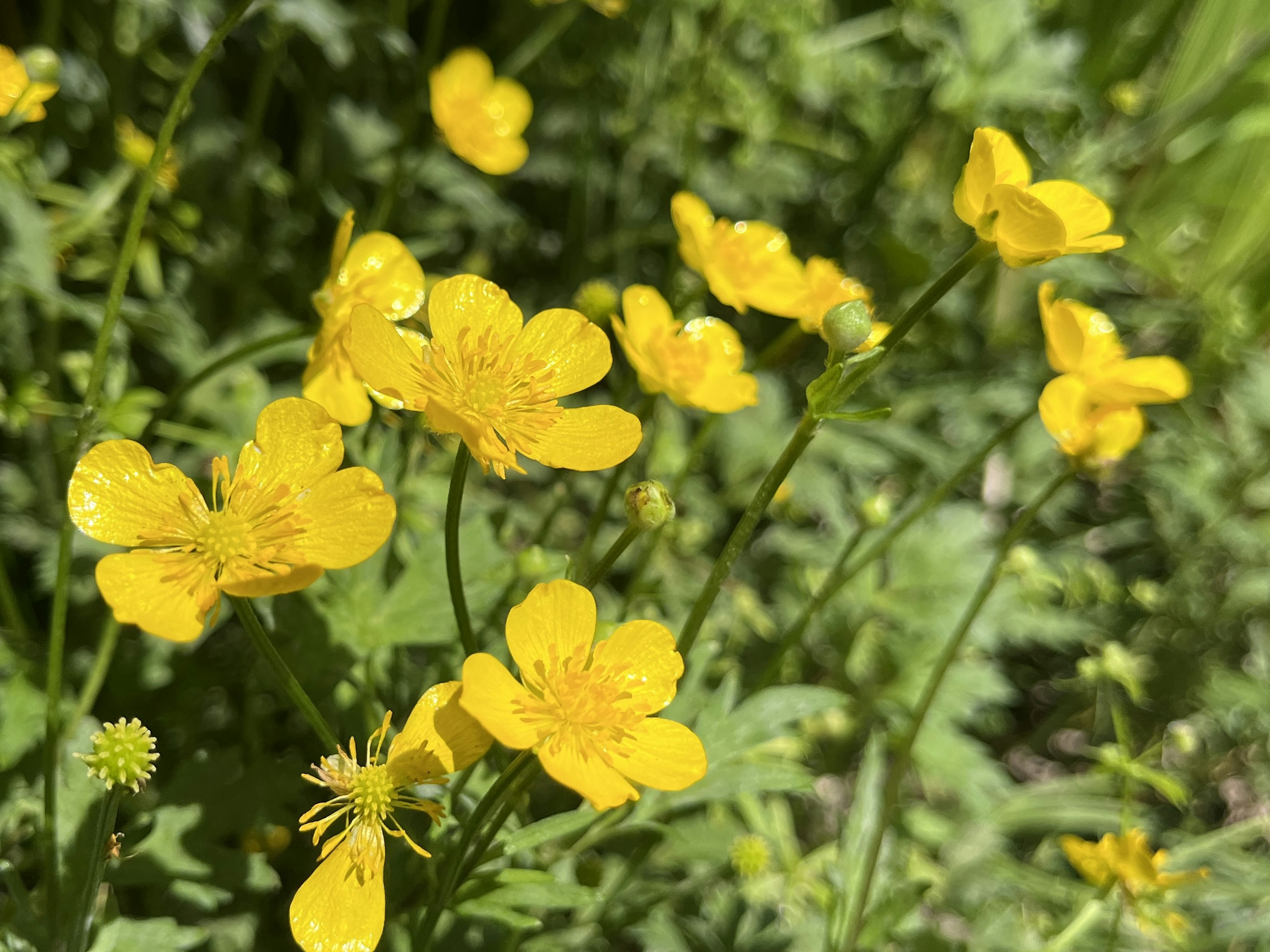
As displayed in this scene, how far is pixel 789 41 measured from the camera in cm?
252

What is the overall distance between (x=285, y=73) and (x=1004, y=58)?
187cm

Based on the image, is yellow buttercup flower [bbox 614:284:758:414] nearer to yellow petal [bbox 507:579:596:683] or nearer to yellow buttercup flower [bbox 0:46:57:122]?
yellow petal [bbox 507:579:596:683]

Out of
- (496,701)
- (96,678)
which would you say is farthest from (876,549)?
(96,678)

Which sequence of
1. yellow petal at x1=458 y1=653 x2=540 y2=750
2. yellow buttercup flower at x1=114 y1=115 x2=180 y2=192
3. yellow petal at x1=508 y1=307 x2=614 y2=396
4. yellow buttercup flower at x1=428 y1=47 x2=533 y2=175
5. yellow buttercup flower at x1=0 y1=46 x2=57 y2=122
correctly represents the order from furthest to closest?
yellow buttercup flower at x1=428 y1=47 x2=533 y2=175, yellow buttercup flower at x1=114 y1=115 x2=180 y2=192, yellow buttercup flower at x1=0 y1=46 x2=57 y2=122, yellow petal at x1=508 y1=307 x2=614 y2=396, yellow petal at x1=458 y1=653 x2=540 y2=750

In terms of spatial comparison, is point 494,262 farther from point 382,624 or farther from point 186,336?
point 382,624

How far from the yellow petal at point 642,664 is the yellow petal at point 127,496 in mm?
436

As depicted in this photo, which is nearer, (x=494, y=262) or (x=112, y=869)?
(x=112, y=869)

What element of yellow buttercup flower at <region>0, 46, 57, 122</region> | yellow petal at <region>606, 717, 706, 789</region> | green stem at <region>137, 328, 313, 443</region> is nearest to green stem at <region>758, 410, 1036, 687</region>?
yellow petal at <region>606, 717, 706, 789</region>

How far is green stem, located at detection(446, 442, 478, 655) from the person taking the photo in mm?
938

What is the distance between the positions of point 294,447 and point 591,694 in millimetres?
399

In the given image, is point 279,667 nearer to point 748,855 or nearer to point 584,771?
point 584,771

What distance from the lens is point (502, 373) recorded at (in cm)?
102

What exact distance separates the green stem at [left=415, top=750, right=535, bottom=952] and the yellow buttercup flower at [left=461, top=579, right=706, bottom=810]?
0.16ft

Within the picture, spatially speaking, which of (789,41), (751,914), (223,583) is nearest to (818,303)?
(223,583)
